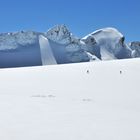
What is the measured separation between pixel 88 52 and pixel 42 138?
5992 cm

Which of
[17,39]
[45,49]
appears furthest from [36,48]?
[17,39]

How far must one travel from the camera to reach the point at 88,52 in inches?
2559

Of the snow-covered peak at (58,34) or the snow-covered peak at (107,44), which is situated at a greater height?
the snow-covered peak at (58,34)

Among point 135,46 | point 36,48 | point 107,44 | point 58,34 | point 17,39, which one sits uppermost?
point 58,34

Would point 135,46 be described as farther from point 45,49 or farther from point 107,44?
point 45,49

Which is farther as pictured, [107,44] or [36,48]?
[107,44]

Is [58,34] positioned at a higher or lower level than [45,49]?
higher

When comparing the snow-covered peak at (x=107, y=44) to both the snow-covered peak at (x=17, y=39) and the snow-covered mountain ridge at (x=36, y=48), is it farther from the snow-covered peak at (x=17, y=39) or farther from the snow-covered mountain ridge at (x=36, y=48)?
the snow-covered peak at (x=17, y=39)

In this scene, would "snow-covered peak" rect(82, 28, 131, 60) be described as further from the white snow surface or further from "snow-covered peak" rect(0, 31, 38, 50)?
"snow-covered peak" rect(0, 31, 38, 50)

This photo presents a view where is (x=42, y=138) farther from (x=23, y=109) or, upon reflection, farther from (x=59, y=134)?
(x=23, y=109)

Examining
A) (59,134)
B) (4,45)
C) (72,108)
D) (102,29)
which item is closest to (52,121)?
(59,134)

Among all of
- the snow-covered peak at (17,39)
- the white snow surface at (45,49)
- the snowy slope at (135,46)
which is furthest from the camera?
the snowy slope at (135,46)

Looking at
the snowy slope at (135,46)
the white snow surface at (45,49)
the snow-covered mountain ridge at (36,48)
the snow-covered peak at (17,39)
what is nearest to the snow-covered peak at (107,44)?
the snow-covered mountain ridge at (36,48)

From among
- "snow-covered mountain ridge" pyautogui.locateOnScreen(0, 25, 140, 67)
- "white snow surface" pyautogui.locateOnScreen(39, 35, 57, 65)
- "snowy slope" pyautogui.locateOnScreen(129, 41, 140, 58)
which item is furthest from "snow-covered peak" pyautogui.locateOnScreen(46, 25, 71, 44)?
"snowy slope" pyautogui.locateOnScreen(129, 41, 140, 58)
